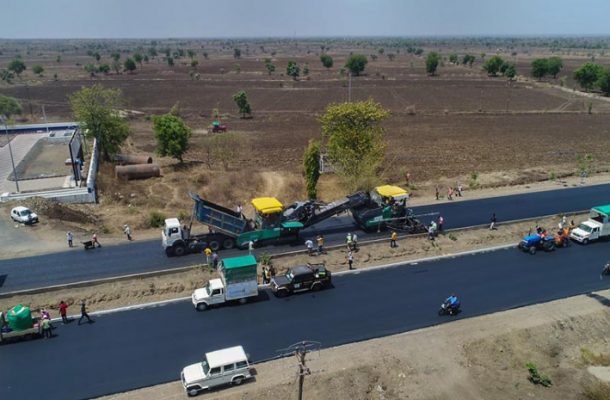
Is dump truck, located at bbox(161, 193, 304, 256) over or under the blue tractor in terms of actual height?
over

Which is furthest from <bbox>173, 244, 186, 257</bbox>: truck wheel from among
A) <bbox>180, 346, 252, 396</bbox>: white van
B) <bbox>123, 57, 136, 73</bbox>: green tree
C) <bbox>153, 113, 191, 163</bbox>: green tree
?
<bbox>123, 57, 136, 73</bbox>: green tree

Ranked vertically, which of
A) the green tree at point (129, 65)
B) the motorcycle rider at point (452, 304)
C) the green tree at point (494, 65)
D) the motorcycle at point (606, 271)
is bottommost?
the motorcycle at point (606, 271)

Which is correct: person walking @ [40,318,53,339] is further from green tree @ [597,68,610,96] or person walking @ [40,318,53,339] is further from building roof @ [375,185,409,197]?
green tree @ [597,68,610,96]

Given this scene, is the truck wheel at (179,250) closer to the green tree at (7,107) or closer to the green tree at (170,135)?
the green tree at (170,135)

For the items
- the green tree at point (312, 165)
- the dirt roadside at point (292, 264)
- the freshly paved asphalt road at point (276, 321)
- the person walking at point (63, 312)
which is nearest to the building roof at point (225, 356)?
the freshly paved asphalt road at point (276, 321)

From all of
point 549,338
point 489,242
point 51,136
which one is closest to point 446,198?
point 489,242

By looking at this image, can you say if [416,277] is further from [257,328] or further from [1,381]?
[1,381]

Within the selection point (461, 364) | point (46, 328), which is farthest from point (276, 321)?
point (46, 328)
